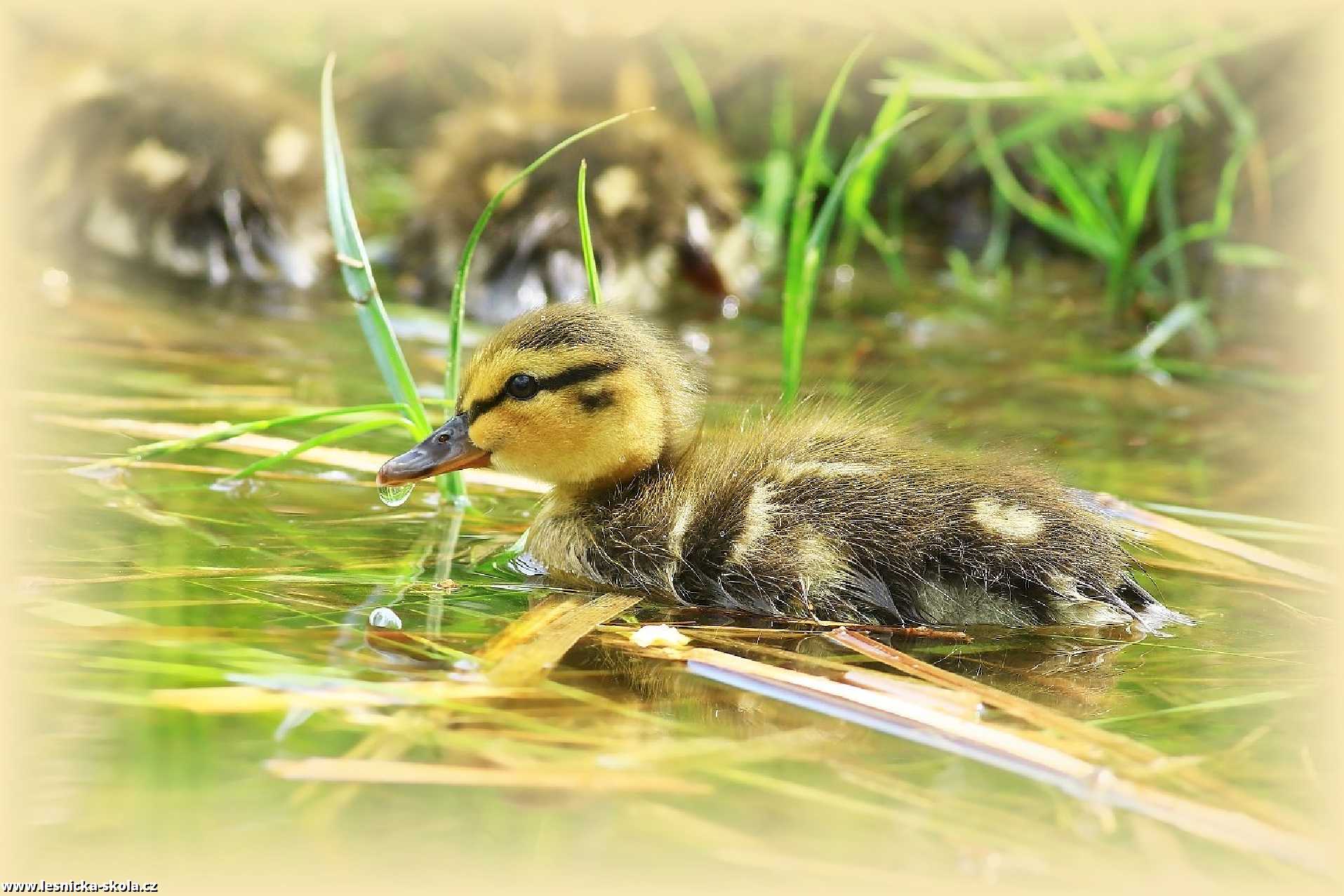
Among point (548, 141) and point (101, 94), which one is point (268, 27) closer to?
point (101, 94)

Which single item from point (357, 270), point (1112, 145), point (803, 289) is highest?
point (1112, 145)

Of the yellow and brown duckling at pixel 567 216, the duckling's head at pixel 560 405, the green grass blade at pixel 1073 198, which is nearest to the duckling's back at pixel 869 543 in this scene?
the duckling's head at pixel 560 405

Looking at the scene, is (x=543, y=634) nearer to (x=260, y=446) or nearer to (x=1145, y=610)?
(x=1145, y=610)

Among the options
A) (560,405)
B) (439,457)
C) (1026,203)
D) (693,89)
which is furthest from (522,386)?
Answer: (693,89)

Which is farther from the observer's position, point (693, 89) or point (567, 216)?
point (693, 89)

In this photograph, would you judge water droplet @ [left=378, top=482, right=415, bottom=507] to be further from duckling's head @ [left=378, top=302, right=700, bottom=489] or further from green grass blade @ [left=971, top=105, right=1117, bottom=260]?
green grass blade @ [left=971, top=105, right=1117, bottom=260]

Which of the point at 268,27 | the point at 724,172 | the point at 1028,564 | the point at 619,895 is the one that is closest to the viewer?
the point at 619,895

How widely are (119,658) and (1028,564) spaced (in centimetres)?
122

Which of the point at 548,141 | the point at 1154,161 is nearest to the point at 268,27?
the point at 548,141

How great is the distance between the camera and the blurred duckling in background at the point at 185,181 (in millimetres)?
4656

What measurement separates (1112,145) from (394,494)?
3283 millimetres

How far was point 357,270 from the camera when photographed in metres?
2.67

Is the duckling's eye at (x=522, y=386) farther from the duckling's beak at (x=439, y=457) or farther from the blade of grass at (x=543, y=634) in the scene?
the blade of grass at (x=543, y=634)

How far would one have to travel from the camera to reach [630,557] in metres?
2.39
